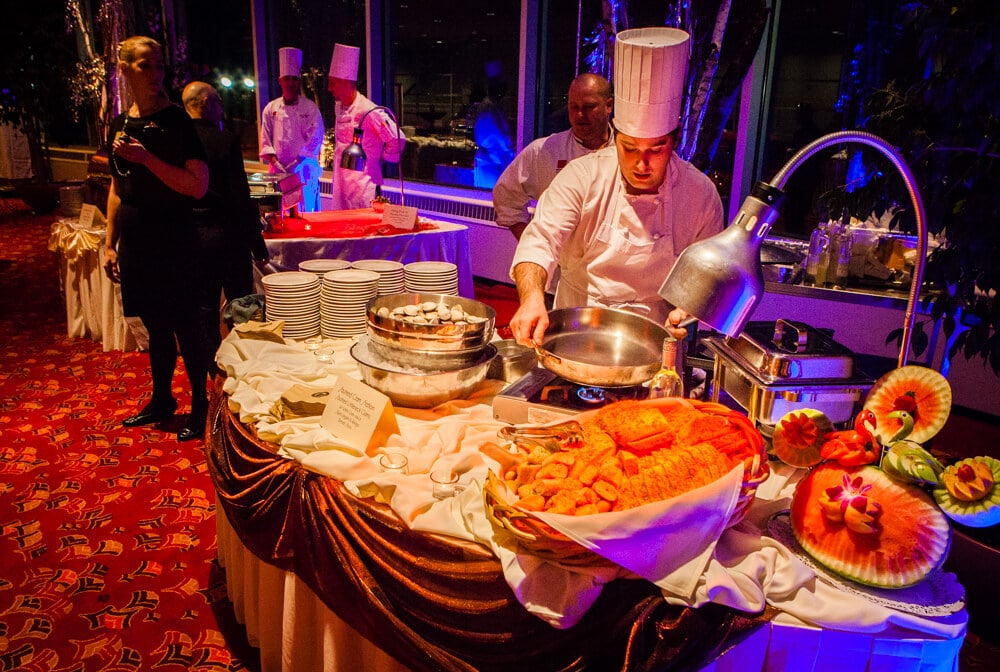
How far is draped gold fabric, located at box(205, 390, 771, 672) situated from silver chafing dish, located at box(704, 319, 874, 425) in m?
0.42

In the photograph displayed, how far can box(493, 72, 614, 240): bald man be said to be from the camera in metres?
3.42

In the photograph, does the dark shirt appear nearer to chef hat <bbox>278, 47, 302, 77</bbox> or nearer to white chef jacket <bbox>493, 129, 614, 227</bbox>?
white chef jacket <bbox>493, 129, 614, 227</bbox>

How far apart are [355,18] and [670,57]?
6.53 m

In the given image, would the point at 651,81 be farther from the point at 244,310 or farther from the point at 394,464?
the point at 244,310

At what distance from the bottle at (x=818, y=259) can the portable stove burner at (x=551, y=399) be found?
6.09ft

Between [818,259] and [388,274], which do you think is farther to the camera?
[818,259]

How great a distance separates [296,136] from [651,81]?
4.66 metres

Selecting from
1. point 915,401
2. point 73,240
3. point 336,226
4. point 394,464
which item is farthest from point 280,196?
point 915,401

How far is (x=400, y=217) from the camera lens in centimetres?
382

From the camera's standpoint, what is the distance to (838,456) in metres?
1.02

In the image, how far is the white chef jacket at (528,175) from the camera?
367 cm

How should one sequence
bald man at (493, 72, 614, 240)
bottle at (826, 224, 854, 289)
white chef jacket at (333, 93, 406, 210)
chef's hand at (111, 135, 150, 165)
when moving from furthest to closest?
white chef jacket at (333, 93, 406, 210) → bald man at (493, 72, 614, 240) → bottle at (826, 224, 854, 289) → chef's hand at (111, 135, 150, 165)

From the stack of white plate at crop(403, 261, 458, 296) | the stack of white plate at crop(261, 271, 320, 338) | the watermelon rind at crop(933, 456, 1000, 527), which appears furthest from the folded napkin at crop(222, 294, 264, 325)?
the watermelon rind at crop(933, 456, 1000, 527)

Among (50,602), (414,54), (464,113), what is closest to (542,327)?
(50,602)
